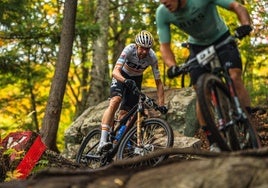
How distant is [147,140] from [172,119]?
186 inches

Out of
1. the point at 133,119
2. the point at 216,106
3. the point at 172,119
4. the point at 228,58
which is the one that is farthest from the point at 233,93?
the point at 172,119

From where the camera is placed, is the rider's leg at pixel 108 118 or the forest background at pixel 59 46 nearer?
the rider's leg at pixel 108 118

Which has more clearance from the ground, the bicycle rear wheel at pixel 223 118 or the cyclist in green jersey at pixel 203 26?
the cyclist in green jersey at pixel 203 26

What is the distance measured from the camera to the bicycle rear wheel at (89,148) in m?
9.17

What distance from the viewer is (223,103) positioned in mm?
4719

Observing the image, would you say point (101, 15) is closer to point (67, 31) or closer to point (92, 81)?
point (92, 81)

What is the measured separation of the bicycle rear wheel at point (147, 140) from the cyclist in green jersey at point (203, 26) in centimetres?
233

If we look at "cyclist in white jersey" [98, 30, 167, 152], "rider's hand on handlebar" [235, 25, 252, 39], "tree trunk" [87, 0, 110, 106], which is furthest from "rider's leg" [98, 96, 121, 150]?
"tree trunk" [87, 0, 110, 106]

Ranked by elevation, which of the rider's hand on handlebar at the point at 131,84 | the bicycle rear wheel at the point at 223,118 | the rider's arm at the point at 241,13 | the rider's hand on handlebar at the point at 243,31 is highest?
the rider's arm at the point at 241,13

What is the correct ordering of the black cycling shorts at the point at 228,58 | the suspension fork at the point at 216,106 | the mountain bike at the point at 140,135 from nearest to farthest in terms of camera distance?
the suspension fork at the point at 216,106 → the black cycling shorts at the point at 228,58 → the mountain bike at the point at 140,135

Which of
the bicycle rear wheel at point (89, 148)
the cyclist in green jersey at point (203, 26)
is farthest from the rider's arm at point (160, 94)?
the cyclist in green jersey at point (203, 26)

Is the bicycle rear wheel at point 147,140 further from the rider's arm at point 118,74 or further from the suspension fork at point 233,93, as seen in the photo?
the suspension fork at point 233,93

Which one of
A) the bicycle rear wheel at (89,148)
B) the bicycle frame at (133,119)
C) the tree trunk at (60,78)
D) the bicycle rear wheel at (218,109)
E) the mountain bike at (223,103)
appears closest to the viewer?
the bicycle rear wheel at (218,109)

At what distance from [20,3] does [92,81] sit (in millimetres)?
4363
